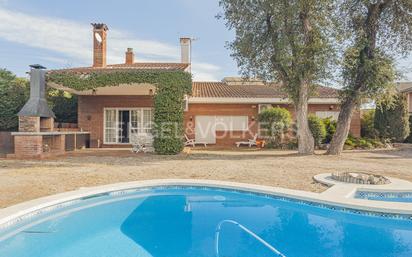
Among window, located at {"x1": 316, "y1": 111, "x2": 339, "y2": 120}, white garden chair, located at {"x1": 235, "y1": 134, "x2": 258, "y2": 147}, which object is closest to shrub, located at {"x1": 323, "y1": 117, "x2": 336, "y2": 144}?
window, located at {"x1": 316, "y1": 111, "x2": 339, "y2": 120}

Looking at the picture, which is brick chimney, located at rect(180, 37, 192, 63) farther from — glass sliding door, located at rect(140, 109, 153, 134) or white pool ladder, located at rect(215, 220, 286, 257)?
white pool ladder, located at rect(215, 220, 286, 257)

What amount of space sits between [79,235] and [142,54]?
77.3 ft

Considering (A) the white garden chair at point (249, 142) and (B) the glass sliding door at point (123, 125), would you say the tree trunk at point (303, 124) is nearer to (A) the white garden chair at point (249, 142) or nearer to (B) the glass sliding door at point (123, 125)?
(A) the white garden chair at point (249, 142)

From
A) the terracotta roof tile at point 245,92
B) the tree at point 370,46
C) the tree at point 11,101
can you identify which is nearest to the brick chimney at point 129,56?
the terracotta roof tile at point 245,92

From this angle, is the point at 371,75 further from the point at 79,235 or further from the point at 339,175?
the point at 79,235

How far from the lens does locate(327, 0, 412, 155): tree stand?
15.4 m

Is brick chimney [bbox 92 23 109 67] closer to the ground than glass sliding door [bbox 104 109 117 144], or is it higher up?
higher up

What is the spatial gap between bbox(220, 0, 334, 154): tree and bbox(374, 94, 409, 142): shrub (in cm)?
906

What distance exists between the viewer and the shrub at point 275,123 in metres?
20.5

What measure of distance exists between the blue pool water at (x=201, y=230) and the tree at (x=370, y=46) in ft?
34.2

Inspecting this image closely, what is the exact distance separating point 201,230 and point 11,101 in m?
17.5

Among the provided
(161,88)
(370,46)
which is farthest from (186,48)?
(370,46)

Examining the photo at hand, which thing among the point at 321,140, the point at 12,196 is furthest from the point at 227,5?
the point at 12,196

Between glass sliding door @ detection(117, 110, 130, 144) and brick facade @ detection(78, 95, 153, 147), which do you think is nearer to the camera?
brick facade @ detection(78, 95, 153, 147)
